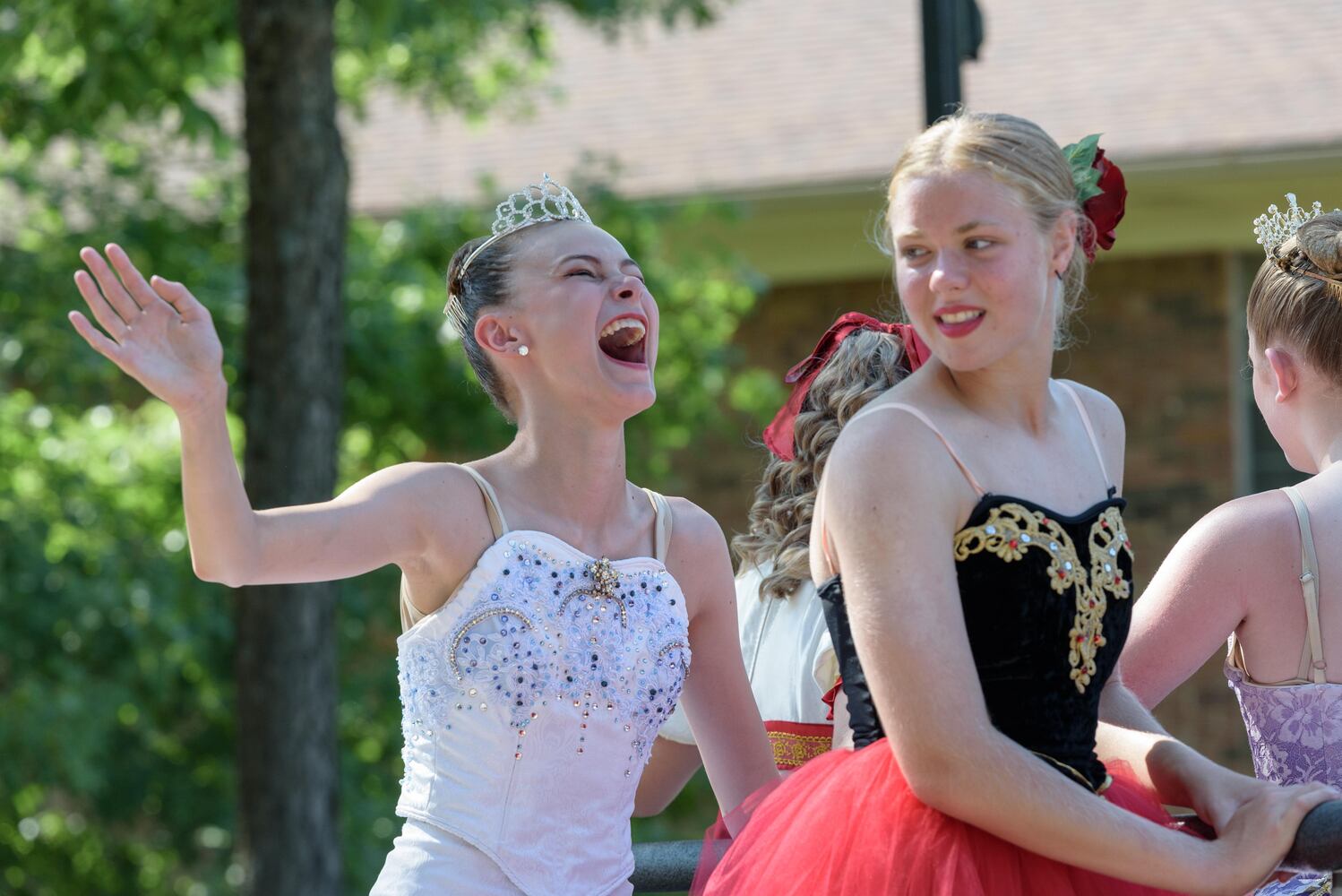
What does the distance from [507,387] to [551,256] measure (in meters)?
0.22

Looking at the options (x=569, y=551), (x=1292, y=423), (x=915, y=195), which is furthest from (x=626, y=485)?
(x=1292, y=423)

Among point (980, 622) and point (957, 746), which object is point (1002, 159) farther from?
point (957, 746)

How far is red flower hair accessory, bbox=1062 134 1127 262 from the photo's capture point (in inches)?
95.8

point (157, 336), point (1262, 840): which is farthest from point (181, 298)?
point (1262, 840)

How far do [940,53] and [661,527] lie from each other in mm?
1753

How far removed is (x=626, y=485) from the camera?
2.69 meters

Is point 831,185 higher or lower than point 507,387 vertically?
higher

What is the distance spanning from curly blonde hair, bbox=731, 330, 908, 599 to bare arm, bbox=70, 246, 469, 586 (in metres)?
0.94

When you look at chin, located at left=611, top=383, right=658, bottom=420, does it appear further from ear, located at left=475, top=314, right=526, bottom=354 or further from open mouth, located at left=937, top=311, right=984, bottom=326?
open mouth, located at left=937, top=311, right=984, bottom=326

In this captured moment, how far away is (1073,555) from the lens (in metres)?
2.05

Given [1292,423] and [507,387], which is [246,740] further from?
[1292,423]

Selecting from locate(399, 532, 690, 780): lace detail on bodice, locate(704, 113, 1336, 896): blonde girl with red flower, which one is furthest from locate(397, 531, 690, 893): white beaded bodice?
locate(704, 113, 1336, 896): blonde girl with red flower

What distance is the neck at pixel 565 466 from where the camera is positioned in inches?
102

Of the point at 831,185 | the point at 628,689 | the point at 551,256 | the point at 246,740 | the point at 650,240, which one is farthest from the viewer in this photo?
the point at 831,185
